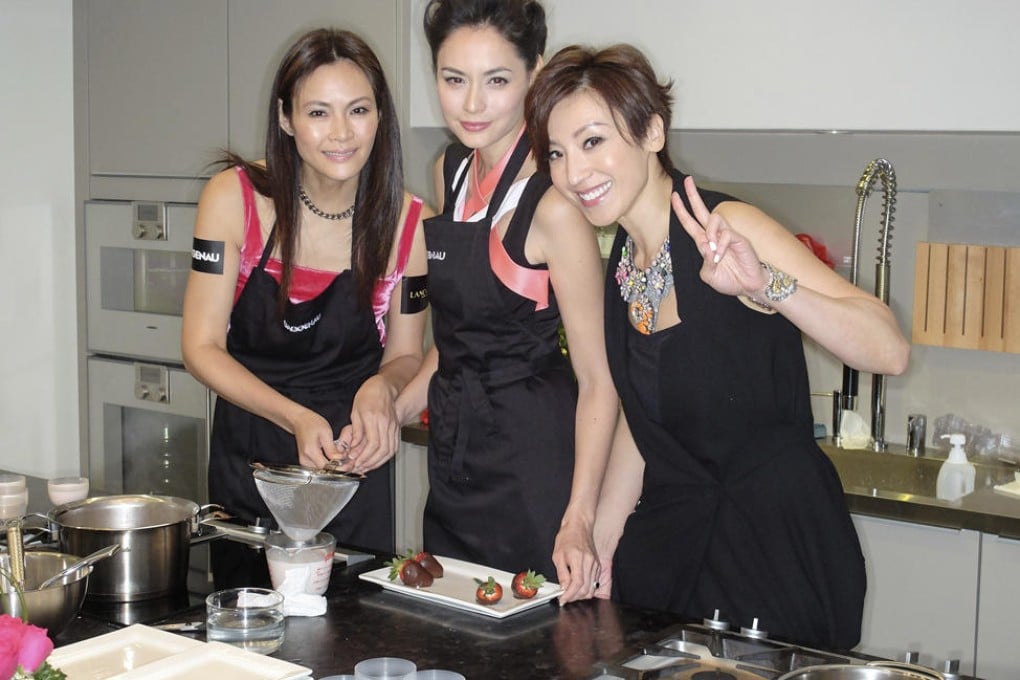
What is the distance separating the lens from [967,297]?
2.95 m

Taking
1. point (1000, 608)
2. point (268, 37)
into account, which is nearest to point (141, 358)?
point (268, 37)

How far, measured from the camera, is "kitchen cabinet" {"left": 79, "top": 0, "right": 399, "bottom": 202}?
3492mm

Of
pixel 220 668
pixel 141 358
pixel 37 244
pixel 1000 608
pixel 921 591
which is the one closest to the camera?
pixel 220 668

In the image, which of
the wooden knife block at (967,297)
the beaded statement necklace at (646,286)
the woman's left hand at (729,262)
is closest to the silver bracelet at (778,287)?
the woman's left hand at (729,262)

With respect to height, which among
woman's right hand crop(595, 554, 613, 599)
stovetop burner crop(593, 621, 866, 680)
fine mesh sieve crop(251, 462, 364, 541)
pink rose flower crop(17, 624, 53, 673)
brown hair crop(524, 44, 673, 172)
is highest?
brown hair crop(524, 44, 673, 172)

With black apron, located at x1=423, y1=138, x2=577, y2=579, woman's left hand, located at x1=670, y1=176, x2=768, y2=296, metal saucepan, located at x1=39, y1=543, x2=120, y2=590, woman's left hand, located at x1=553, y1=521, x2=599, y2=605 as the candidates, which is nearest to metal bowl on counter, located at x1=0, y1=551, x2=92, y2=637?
metal saucepan, located at x1=39, y1=543, x2=120, y2=590

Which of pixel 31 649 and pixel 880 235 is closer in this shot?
pixel 31 649

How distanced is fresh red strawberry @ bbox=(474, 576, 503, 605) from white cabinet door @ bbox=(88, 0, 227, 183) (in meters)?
2.41

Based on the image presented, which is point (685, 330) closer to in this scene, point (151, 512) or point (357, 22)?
point (151, 512)

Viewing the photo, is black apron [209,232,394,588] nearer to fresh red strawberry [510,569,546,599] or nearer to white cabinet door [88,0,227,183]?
fresh red strawberry [510,569,546,599]

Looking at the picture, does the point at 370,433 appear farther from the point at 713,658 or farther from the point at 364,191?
the point at 713,658

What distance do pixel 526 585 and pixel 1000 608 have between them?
4.26 feet

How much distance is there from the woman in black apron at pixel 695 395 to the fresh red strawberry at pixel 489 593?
41cm

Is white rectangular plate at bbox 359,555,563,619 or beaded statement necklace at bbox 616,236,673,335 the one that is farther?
beaded statement necklace at bbox 616,236,673,335
